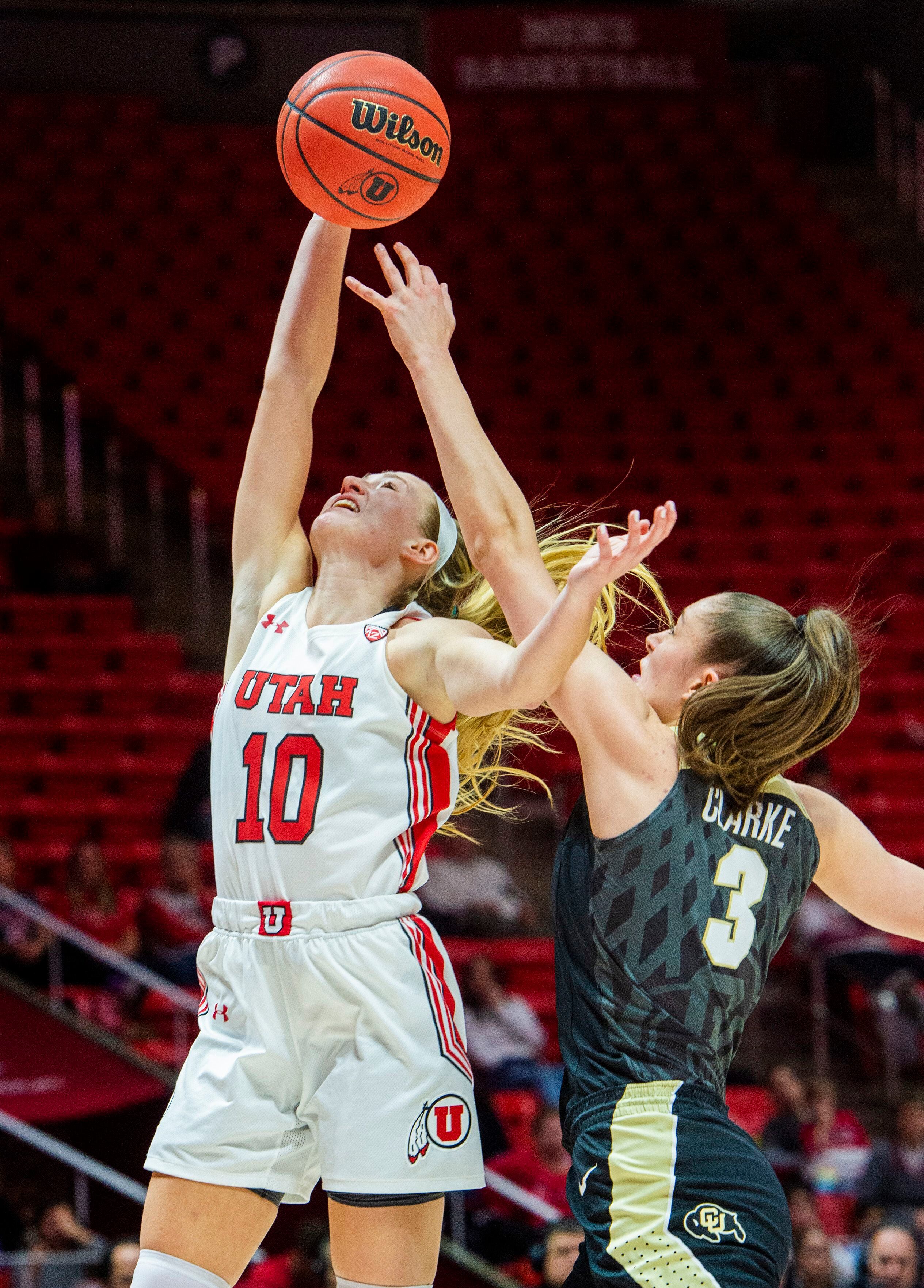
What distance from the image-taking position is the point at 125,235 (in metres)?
12.7

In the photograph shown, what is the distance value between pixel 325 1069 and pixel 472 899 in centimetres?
525

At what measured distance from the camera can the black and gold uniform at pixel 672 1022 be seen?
2.23 m

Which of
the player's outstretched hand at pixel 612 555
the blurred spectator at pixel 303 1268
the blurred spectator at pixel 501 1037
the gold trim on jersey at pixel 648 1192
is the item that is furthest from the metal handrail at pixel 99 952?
the player's outstretched hand at pixel 612 555

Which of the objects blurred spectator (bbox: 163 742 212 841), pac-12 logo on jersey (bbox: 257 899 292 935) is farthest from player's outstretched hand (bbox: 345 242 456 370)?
blurred spectator (bbox: 163 742 212 841)

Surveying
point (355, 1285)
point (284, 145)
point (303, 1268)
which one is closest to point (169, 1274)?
point (355, 1285)

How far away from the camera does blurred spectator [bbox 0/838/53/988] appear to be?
6.76 m

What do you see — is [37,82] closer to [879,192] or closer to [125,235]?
[125,235]

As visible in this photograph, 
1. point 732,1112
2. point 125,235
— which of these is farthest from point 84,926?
point 125,235

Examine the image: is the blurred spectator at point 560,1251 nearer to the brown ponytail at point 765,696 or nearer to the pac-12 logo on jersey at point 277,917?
the pac-12 logo on jersey at point 277,917

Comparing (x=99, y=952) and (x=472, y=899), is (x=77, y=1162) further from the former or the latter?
(x=472, y=899)

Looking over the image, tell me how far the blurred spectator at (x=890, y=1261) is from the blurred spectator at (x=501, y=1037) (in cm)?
158

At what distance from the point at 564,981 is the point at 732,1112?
4705 mm

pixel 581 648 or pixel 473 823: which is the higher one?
pixel 581 648

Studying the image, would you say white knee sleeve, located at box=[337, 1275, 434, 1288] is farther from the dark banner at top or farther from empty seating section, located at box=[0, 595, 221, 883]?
the dark banner at top
